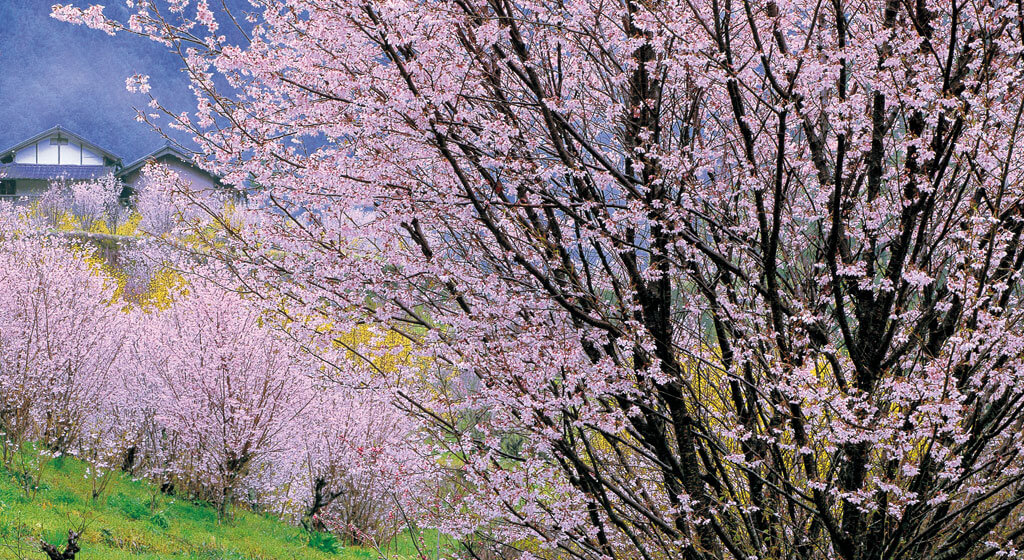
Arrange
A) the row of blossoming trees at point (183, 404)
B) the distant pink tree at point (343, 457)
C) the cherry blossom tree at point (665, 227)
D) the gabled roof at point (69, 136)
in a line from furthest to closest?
the gabled roof at point (69, 136) < the distant pink tree at point (343, 457) < the row of blossoming trees at point (183, 404) < the cherry blossom tree at point (665, 227)

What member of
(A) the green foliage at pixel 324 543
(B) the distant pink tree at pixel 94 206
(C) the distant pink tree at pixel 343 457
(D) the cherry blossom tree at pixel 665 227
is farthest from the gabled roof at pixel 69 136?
(D) the cherry blossom tree at pixel 665 227

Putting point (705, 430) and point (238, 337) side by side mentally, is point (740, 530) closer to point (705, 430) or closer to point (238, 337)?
point (705, 430)

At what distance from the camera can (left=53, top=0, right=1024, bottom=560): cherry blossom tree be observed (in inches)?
142

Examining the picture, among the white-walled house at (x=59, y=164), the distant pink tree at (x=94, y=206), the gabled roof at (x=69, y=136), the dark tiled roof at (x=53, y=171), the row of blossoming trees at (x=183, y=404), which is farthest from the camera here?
the gabled roof at (x=69, y=136)

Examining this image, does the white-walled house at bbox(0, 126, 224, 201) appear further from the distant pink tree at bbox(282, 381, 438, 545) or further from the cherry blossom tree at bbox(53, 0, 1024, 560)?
the cherry blossom tree at bbox(53, 0, 1024, 560)

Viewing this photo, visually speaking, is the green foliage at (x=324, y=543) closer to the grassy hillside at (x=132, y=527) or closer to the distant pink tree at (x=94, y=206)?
the grassy hillside at (x=132, y=527)

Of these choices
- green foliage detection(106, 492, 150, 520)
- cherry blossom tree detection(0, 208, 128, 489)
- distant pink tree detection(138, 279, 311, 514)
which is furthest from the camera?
cherry blossom tree detection(0, 208, 128, 489)

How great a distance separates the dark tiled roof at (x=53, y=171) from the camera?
58.9 metres

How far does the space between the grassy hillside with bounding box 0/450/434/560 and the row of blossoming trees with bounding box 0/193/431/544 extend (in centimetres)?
35

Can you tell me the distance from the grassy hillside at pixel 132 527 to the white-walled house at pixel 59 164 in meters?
45.5

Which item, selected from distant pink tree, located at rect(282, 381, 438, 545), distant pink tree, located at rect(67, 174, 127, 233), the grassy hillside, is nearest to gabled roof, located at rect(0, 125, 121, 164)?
distant pink tree, located at rect(67, 174, 127, 233)

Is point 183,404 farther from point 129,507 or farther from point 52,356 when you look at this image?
point 52,356

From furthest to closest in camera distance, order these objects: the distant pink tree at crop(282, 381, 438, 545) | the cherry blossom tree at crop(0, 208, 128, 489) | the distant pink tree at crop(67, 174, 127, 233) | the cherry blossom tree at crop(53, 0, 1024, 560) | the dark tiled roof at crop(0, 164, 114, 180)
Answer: the dark tiled roof at crop(0, 164, 114, 180) < the distant pink tree at crop(67, 174, 127, 233) < the distant pink tree at crop(282, 381, 438, 545) < the cherry blossom tree at crop(0, 208, 128, 489) < the cherry blossom tree at crop(53, 0, 1024, 560)

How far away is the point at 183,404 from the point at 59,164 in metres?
63.7
